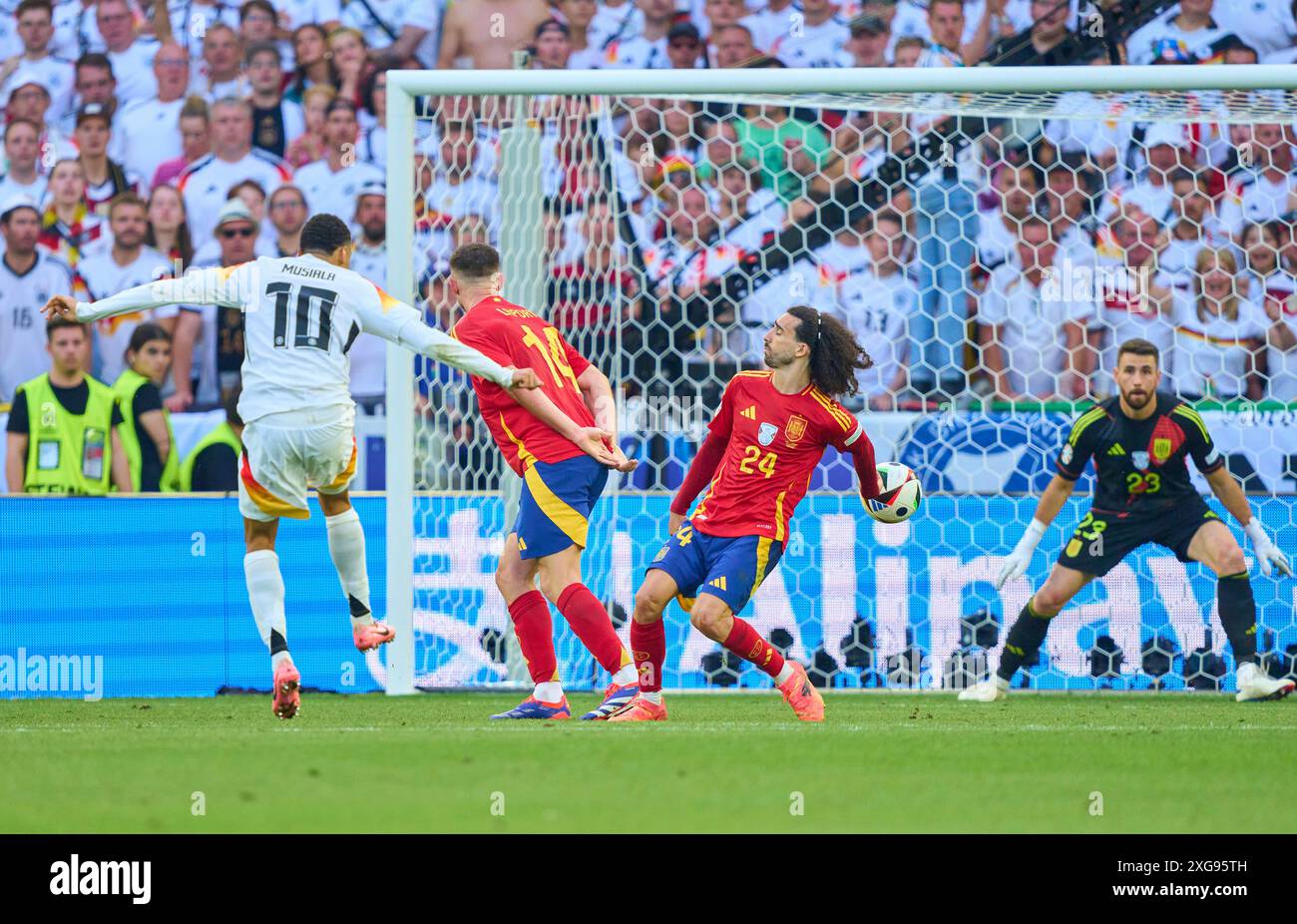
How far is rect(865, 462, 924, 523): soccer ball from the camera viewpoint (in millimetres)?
6809

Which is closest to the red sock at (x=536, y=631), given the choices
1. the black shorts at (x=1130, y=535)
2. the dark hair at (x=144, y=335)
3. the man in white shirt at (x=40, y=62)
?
the black shorts at (x=1130, y=535)

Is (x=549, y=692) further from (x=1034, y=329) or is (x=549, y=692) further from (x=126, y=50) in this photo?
(x=126, y=50)

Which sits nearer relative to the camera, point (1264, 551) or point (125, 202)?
point (1264, 551)

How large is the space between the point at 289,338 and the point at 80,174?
6.43m

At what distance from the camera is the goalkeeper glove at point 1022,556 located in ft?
26.6

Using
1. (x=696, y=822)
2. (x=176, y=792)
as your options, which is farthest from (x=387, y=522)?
(x=696, y=822)

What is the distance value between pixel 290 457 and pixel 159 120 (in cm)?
663

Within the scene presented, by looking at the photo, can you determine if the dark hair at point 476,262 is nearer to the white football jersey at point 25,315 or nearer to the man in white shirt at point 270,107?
the white football jersey at point 25,315

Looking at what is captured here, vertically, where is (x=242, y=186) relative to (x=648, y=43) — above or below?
below

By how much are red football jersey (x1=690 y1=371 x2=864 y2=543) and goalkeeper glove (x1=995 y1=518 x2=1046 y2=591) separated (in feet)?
5.55

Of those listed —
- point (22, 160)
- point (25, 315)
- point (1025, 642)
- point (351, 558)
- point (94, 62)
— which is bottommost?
point (1025, 642)

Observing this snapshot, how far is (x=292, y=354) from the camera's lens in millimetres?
6316

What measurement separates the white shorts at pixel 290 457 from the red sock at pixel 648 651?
4.13 ft

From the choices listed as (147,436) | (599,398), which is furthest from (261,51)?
(599,398)
